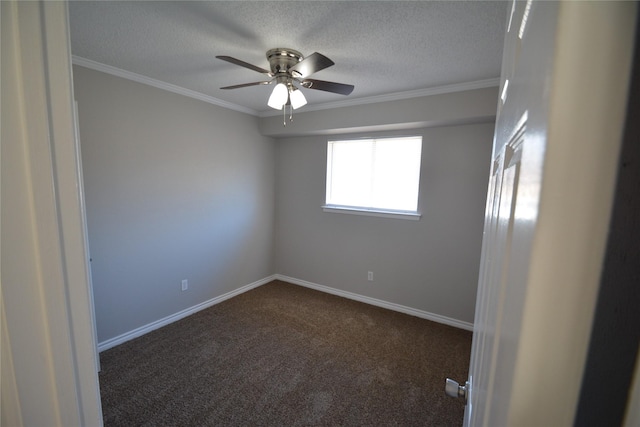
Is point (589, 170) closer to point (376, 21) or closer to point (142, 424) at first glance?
point (376, 21)

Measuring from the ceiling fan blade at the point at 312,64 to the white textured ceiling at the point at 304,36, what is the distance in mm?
209

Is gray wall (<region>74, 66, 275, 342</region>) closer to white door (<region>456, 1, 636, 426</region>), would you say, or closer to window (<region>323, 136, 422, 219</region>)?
window (<region>323, 136, 422, 219</region>)

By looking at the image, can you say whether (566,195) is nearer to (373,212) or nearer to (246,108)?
(373,212)

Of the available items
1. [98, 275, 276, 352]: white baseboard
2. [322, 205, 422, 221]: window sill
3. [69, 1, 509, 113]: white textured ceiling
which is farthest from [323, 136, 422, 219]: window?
[98, 275, 276, 352]: white baseboard

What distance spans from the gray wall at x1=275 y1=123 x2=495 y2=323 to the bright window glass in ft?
0.41

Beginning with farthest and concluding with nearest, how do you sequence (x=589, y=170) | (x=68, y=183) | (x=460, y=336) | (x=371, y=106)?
(x=371, y=106) < (x=460, y=336) < (x=68, y=183) < (x=589, y=170)

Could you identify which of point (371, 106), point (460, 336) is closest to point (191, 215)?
point (371, 106)

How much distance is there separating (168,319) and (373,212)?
2.60 m

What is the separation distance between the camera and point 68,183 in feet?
1.69

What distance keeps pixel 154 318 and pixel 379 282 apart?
100 inches

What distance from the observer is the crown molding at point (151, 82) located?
211cm

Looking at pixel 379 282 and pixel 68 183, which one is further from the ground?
pixel 68 183

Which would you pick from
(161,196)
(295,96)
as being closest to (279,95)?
(295,96)

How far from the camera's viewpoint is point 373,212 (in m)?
3.36
